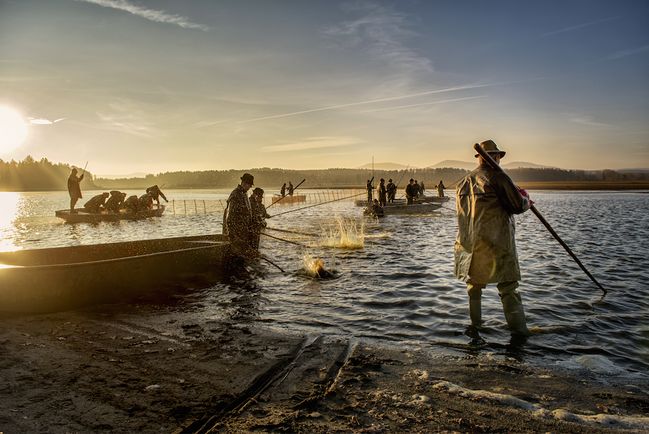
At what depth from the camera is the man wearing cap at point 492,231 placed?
17.8ft

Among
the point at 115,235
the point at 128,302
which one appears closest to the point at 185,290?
the point at 128,302

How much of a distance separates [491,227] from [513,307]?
1.20m

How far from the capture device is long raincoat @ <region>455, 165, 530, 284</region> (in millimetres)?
5398

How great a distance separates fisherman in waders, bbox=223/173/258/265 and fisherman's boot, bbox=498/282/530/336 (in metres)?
Answer: 6.65

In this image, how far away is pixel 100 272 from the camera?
7.38 m

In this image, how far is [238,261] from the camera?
35.2ft

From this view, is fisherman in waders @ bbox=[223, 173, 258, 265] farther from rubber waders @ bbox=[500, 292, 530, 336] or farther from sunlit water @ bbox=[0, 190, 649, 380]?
rubber waders @ bbox=[500, 292, 530, 336]

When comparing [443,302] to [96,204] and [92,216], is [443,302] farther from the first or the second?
[96,204]

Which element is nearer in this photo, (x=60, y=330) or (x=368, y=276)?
(x=60, y=330)

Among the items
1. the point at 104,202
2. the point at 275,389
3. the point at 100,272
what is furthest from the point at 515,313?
the point at 104,202

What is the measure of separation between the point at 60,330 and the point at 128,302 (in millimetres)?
1686

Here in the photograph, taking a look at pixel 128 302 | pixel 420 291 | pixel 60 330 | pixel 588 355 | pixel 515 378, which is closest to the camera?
pixel 515 378

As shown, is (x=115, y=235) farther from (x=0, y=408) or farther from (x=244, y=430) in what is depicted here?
(x=244, y=430)

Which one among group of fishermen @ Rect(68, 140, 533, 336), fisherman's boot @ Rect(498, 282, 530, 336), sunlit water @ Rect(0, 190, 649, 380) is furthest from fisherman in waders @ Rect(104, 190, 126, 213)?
fisherman's boot @ Rect(498, 282, 530, 336)
